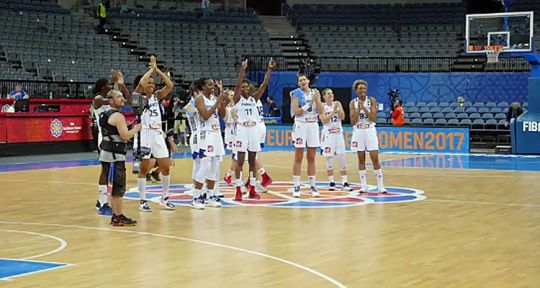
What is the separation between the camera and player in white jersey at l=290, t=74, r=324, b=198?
15086mm

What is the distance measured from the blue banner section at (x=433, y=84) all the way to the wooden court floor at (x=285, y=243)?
20.3 m

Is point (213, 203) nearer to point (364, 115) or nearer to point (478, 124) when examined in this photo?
point (364, 115)

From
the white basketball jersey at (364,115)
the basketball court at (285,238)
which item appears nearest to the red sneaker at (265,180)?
the basketball court at (285,238)

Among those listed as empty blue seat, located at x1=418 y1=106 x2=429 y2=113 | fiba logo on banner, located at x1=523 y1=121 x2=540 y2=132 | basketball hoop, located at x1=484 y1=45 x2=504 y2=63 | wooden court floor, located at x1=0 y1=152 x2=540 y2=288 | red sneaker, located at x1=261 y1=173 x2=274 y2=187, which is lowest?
wooden court floor, located at x1=0 y1=152 x2=540 y2=288

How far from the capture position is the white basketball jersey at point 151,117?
13.3 metres

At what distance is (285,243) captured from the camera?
10336mm

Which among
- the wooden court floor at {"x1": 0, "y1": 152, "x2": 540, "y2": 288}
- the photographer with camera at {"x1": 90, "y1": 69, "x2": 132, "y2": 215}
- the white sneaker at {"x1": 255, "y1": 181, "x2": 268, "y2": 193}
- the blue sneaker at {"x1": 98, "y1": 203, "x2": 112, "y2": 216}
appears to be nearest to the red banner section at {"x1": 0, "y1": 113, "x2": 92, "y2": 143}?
the wooden court floor at {"x1": 0, "y1": 152, "x2": 540, "y2": 288}

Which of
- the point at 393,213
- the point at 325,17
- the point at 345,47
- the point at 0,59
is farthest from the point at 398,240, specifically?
the point at 325,17

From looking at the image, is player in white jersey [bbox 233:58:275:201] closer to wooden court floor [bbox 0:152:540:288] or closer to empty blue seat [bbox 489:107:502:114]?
wooden court floor [bbox 0:152:540:288]

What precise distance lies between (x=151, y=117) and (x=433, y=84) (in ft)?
83.6

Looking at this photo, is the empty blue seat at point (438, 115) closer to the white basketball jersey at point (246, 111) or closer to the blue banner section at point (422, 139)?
the blue banner section at point (422, 139)

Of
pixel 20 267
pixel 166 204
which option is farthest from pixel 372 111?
pixel 20 267

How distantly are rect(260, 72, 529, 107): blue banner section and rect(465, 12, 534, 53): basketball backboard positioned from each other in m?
6.72

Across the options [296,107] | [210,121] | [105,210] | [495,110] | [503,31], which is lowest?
[105,210]
